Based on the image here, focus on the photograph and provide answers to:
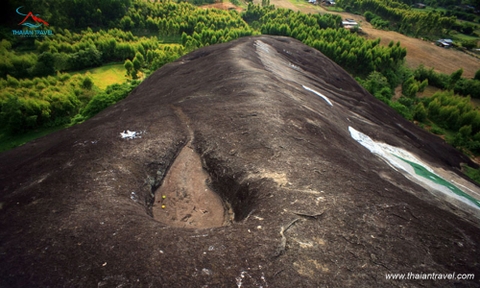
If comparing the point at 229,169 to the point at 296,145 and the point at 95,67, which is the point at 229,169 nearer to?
the point at 296,145

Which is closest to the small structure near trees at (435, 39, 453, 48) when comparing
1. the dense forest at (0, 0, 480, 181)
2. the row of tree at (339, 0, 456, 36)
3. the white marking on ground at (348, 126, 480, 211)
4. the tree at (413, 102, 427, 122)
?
the row of tree at (339, 0, 456, 36)

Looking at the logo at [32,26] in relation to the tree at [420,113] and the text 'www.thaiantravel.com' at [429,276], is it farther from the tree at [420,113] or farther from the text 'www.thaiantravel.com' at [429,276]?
the tree at [420,113]

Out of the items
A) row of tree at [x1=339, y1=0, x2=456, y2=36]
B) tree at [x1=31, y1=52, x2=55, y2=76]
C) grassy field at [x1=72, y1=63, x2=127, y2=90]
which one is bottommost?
grassy field at [x1=72, y1=63, x2=127, y2=90]

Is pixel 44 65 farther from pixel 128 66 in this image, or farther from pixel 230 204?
pixel 230 204

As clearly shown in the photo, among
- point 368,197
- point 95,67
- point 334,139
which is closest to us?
point 368,197

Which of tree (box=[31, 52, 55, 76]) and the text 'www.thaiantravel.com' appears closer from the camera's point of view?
the text 'www.thaiantravel.com'

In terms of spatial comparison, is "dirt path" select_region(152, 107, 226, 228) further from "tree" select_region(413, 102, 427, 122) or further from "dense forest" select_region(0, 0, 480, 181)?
"tree" select_region(413, 102, 427, 122)

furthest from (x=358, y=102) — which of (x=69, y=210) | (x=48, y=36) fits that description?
(x=48, y=36)
